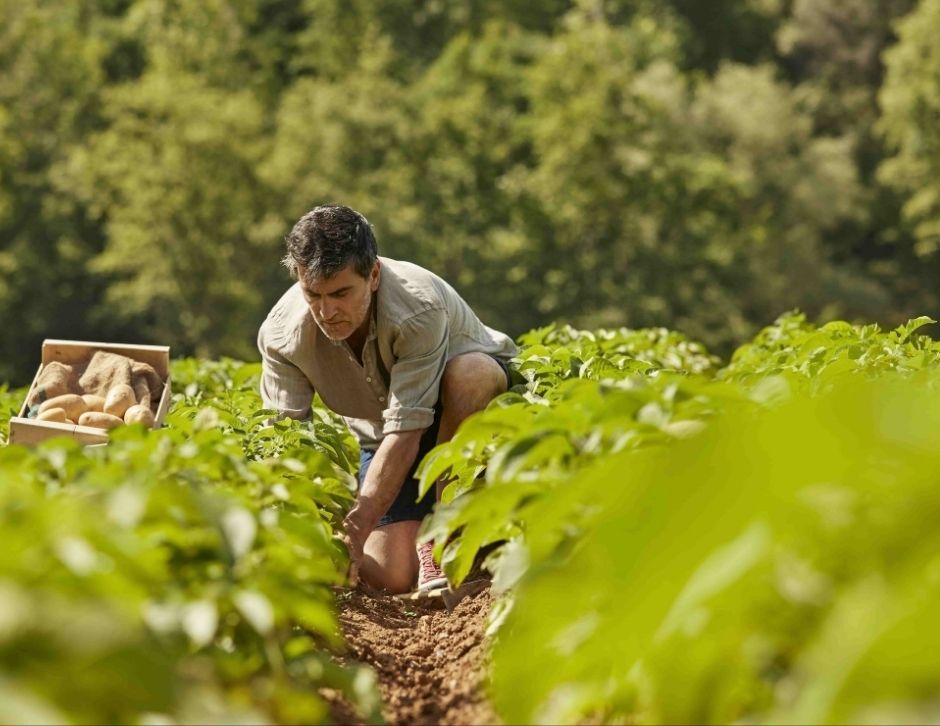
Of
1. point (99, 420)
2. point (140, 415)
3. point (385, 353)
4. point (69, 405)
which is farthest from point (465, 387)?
point (69, 405)

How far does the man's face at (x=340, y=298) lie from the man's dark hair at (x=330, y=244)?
2 cm

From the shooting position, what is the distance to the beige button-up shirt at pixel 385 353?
4.97 m

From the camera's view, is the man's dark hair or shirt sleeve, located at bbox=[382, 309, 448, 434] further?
shirt sleeve, located at bbox=[382, 309, 448, 434]

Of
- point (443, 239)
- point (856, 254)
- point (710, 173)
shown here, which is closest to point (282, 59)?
point (443, 239)

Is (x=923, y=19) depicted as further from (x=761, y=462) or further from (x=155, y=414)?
(x=761, y=462)

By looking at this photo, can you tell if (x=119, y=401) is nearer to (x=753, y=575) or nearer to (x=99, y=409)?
(x=99, y=409)

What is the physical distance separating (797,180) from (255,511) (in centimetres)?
3535

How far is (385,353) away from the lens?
200 inches

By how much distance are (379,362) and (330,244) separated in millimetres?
737

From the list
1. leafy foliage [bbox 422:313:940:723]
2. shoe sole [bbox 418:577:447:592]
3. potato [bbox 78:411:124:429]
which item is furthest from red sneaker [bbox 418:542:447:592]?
leafy foliage [bbox 422:313:940:723]

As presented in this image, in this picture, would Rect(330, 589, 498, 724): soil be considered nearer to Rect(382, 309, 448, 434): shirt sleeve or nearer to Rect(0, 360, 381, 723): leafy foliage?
Rect(0, 360, 381, 723): leafy foliage

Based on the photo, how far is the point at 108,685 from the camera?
1.78 m

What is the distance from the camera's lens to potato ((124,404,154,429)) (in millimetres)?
4871

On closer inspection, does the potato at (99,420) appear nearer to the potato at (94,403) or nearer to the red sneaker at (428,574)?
the potato at (94,403)
